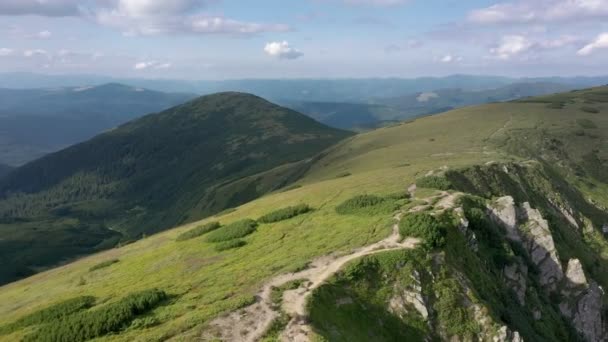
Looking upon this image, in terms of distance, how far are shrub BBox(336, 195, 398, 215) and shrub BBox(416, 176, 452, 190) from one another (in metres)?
7.41

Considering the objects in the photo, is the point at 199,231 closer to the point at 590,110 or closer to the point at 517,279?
the point at 517,279

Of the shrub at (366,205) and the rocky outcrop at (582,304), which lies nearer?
the shrub at (366,205)

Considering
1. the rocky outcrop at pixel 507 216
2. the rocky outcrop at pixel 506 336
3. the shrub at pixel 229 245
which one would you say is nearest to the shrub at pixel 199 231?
Result: the shrub at pixel 229 245

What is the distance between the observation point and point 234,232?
141 ft

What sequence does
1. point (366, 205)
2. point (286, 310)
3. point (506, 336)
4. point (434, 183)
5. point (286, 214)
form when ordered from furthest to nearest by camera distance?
point (434, 183) < point (286, 214) < point (366, 205) < point (506, 336) < point (286, 310)

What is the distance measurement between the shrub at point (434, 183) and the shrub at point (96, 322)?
30.8 metres

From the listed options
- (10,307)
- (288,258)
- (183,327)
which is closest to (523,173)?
(288,258)

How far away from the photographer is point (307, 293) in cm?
2522

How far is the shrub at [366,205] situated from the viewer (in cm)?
3944

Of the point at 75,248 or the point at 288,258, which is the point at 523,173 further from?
the point at 75,248

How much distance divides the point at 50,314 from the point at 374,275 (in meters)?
23.3

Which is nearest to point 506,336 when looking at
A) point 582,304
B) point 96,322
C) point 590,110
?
point 582,304

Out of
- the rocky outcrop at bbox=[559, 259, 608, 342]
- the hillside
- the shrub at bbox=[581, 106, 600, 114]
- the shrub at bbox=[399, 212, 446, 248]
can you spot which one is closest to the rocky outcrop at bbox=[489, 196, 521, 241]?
the hillside

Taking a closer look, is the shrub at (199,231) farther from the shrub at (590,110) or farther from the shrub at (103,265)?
the shrub at (590,110)
